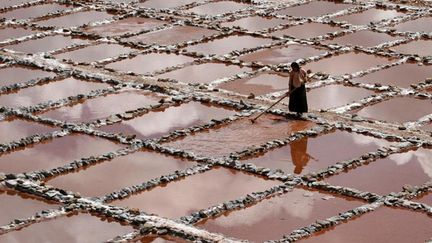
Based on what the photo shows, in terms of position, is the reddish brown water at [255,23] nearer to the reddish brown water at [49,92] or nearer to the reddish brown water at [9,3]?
the reddish brown water at [49,92]

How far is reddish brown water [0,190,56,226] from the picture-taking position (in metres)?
9.76

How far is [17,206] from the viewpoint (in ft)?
32.7

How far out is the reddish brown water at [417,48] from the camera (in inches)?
596

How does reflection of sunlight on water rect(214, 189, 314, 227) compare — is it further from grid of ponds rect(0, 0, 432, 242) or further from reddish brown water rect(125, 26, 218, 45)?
reddish brown water rect(125, 26, 218, 45)

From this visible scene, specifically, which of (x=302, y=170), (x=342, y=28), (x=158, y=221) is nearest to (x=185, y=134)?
(x=302, y=170)

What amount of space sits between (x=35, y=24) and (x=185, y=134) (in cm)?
585

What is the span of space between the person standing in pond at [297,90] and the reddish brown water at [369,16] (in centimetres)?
493

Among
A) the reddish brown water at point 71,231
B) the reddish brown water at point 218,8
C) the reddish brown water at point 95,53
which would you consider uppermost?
the reddish brown water at point 71,231

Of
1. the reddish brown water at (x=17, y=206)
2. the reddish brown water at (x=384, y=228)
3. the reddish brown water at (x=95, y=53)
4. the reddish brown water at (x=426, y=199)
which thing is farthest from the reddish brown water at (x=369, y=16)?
the reddish brown water at (x=17, y=206)

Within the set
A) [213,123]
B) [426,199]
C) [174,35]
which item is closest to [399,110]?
[213,123]

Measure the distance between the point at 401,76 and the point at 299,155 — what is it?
3.38m

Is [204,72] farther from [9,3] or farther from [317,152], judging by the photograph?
[9,3]

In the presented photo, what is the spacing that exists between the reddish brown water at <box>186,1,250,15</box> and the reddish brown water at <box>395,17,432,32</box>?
9.04ft

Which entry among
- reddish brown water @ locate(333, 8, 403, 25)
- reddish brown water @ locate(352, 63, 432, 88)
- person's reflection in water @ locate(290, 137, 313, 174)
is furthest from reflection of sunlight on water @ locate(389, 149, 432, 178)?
reddish brown water @ locate(333, 8, 403, 25)
